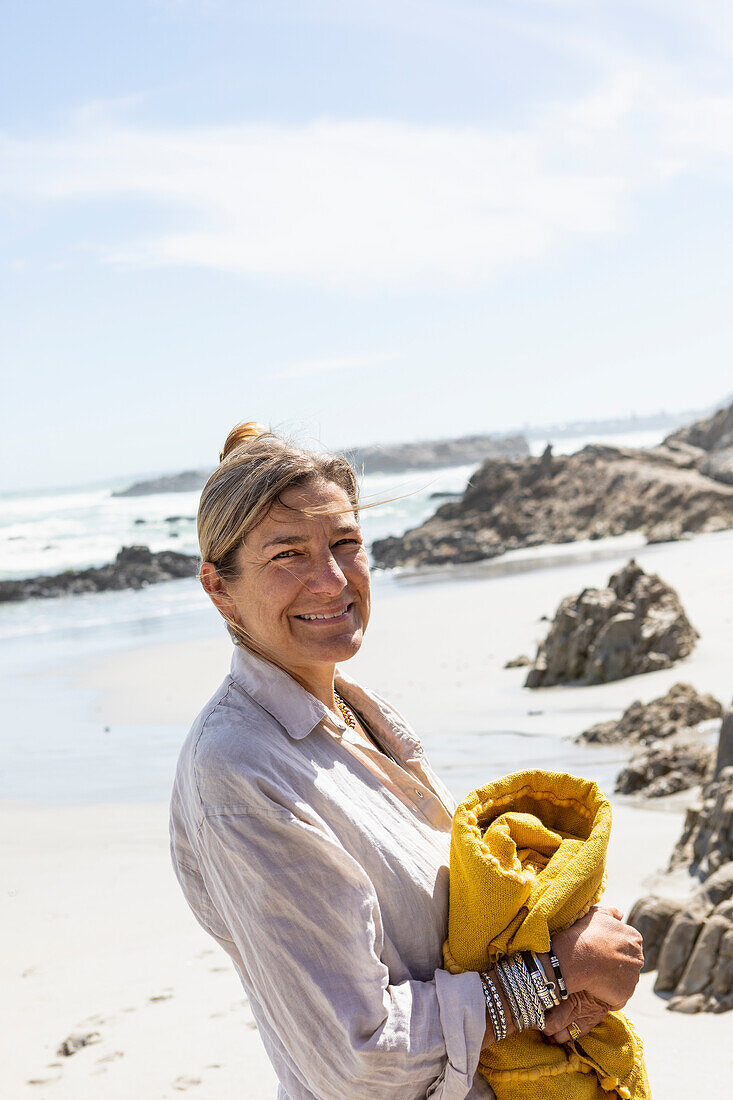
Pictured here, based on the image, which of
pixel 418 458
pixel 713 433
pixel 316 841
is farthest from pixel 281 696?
pixel 418 458

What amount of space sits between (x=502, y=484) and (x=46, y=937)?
106 ft

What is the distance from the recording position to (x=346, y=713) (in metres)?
2.29

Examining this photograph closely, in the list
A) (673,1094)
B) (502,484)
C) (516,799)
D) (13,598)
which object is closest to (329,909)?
(516,799)

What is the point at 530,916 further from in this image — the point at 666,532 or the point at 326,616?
the point at 666,532

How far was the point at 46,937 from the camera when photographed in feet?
19.3

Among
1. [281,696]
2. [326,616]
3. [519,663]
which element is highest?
[326,616]

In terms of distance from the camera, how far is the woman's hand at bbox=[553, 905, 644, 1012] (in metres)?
1.85

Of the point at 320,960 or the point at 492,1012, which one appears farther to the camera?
the point at 492,1012

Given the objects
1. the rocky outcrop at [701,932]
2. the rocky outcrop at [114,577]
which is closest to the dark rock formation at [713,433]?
the rocky outcrop at [114,577]

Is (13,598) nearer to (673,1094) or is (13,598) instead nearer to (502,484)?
(502,484)

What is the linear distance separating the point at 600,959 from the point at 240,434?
4.07ft

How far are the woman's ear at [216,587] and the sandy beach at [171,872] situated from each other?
266 cm

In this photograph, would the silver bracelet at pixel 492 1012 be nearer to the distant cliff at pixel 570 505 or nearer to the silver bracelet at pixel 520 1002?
the silver bracelet at pixel 520 1002

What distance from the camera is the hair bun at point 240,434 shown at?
7.04ft
